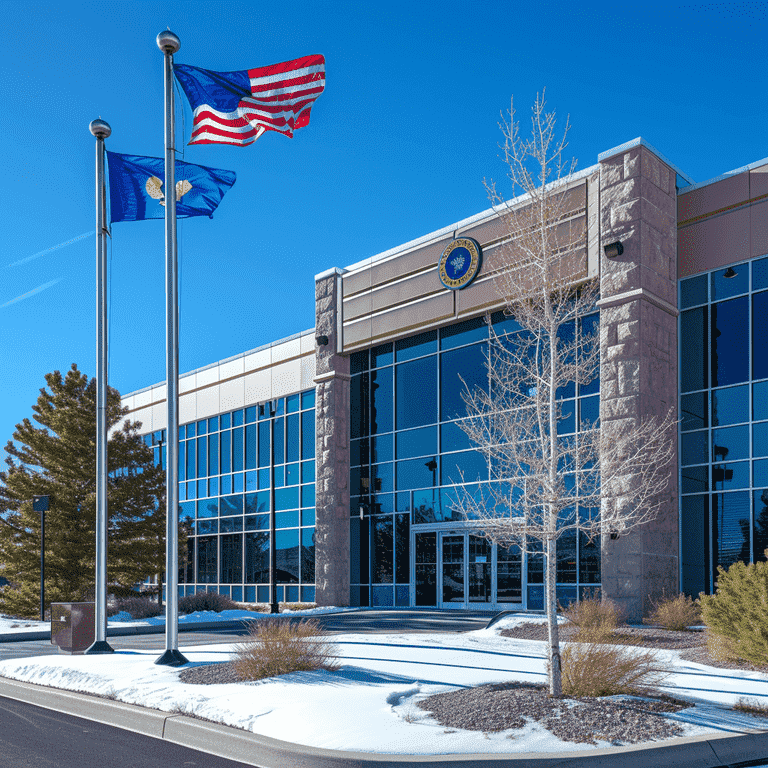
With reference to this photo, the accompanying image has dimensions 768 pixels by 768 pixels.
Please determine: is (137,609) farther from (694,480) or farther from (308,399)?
(694,480)

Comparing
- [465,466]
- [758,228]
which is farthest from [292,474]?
[758,228]

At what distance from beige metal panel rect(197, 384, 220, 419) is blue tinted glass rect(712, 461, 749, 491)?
78.7 ft

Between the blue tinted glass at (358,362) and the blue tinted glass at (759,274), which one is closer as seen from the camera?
the blue tinted glass at (759,274)

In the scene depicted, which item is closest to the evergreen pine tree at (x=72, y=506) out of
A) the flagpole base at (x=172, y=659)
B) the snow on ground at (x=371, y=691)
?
the snow on ground at (x=371, y=691)

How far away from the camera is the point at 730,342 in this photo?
20406mm

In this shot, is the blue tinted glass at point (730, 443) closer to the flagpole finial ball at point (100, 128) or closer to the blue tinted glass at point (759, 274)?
the blue tinted glass at point (759, 274)

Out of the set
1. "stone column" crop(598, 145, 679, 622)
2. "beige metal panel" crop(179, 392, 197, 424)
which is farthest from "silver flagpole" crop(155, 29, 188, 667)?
"beige metal panel" crop(179, 392, 197, 424)

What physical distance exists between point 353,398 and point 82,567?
1055cm

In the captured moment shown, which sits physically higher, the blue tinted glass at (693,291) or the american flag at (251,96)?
the american flag at (251,96)

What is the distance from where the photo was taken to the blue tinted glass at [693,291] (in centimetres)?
2102

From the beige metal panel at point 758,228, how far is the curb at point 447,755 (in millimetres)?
15409

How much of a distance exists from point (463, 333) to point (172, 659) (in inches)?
633

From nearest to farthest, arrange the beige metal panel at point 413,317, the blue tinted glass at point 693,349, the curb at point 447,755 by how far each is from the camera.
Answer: the curb at point 447,755 → the blue tinted glass at point 693,349 → the beige metal panel at point 413,317

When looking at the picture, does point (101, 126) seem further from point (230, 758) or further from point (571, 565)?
point (571, 565)
